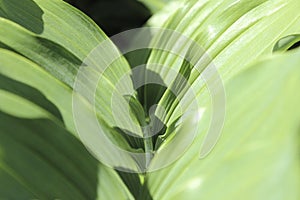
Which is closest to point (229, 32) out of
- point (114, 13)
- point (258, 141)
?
point (114, 13)

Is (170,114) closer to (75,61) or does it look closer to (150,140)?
(150,140)

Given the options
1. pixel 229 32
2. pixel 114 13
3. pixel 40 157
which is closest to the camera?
pixel 40 157

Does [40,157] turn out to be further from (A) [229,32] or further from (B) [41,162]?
(A) [229,32]

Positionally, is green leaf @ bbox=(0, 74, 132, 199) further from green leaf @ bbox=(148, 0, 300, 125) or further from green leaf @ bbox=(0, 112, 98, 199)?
green leaf @ bbox=(148, 0, 300, 125)

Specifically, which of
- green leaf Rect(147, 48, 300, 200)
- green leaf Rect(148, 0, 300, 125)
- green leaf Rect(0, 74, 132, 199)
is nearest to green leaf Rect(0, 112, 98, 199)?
green leaf Rect(0, 74, 132, 199)

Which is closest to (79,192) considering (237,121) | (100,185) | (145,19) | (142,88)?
(100,185)

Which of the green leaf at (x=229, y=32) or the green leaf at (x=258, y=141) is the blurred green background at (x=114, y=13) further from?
the green leaf at (x=258, y=141)

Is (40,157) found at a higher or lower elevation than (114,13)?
lower

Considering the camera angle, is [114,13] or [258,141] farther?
[114,13]

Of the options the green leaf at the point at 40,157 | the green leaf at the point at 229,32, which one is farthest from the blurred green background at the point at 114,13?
the green leaf at the point at 40,157
